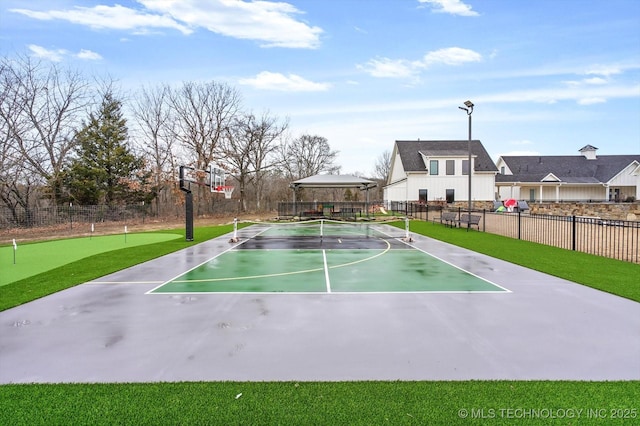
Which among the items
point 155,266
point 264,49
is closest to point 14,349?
point 155,266

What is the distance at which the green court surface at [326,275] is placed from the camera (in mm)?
7777

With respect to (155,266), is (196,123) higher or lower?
higher

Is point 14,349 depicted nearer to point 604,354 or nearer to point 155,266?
point 155,266

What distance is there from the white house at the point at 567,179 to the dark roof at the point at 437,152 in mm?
4233

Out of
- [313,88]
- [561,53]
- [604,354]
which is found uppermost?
[313,88]

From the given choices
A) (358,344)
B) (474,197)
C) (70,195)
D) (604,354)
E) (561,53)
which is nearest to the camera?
(604,354)

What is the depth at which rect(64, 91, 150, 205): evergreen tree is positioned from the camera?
32688mm

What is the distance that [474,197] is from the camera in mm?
39750

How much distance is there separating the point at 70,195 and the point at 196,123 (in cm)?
1401

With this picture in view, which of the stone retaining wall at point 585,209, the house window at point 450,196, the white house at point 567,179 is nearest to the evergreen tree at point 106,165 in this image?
the house window at point 450,196

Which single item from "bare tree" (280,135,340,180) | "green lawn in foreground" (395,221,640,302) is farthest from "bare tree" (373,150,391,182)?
"green lawn in foreground" (395,221,640,302)

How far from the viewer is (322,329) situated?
528cm

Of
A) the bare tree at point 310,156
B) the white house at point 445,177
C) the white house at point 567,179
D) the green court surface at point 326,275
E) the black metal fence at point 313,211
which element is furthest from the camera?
the bare tree at point 310,156

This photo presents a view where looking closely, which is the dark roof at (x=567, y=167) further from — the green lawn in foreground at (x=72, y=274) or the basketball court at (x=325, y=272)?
the green lawn in foreground at (x=72, y=274)
